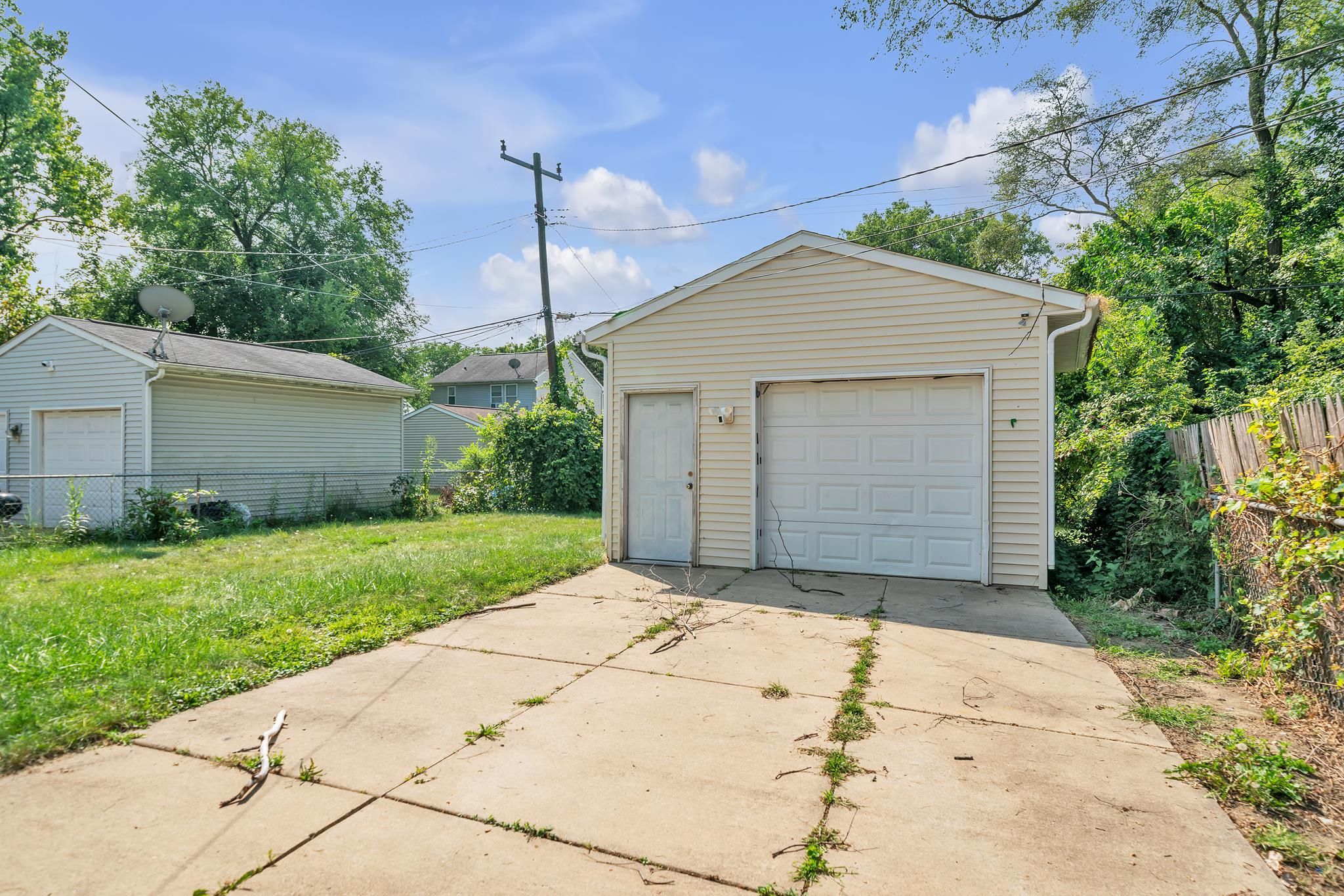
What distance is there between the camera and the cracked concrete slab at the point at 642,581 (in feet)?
21.3

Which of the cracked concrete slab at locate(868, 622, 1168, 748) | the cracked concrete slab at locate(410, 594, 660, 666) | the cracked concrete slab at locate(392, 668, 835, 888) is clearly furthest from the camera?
the cracked concrete slab at locate(410, 594, 660, 666)

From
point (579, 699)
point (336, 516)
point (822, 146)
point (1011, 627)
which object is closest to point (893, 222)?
point (822, 146)

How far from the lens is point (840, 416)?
23.9 feet

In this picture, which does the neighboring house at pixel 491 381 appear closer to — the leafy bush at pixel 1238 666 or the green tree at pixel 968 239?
the green tree at pixel 968 239

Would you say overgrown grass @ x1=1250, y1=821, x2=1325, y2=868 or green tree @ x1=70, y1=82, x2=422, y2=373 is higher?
green tree @ x1=70, y1=82, x2=422, y2=373

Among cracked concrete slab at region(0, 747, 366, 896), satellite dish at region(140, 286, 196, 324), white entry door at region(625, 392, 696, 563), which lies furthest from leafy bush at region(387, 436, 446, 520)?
cracked concrete slab at region(0, 747, 366, 896)

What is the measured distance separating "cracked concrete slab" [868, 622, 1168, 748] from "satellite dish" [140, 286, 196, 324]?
12477mm

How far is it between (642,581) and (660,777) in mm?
4205

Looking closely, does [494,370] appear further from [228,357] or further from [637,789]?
[637,789]

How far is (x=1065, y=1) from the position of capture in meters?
10.2

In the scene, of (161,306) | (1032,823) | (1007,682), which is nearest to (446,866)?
(1032,823)

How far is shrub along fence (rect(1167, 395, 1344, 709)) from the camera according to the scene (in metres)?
3.08

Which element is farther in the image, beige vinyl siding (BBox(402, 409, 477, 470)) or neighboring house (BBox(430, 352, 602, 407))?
neighboring house (BBox(430, 352, 602, 407))

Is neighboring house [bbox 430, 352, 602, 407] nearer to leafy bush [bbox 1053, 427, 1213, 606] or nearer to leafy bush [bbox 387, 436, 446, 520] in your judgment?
leafy bush [bbox 387, 436, 446, 520]
